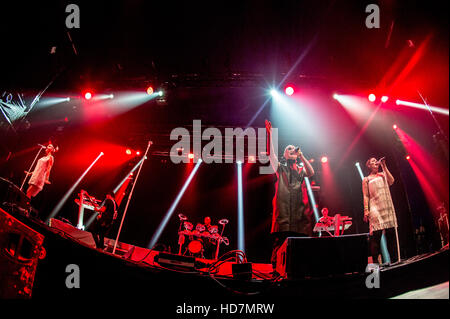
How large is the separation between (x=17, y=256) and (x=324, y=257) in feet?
6.42

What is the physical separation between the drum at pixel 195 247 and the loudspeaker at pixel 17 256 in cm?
558

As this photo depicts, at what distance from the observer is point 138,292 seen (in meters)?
1.56

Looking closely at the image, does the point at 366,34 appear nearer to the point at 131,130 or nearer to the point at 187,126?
the point at 187,126

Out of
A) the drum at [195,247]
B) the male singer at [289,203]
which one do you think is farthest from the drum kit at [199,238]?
the male singer at [289,203]

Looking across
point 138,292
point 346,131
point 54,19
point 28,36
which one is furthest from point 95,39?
point 346,131

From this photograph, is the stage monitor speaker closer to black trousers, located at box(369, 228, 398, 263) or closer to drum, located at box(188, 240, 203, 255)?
black trousers, located at box(369, 228, 398, 263)

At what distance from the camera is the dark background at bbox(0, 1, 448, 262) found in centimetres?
401

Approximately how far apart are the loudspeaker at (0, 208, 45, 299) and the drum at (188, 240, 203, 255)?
5579 mm

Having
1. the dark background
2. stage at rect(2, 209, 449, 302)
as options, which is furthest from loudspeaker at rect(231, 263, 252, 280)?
the dark background

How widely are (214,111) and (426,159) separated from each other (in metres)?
4.89

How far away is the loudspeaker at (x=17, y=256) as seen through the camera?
4.83 feet

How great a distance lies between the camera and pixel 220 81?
6.06m

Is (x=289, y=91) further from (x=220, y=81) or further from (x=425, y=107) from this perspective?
(x=425, y=107)

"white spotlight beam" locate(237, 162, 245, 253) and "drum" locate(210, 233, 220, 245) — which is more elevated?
"white spotlight beam" locate(237, 162, 245, 253)
